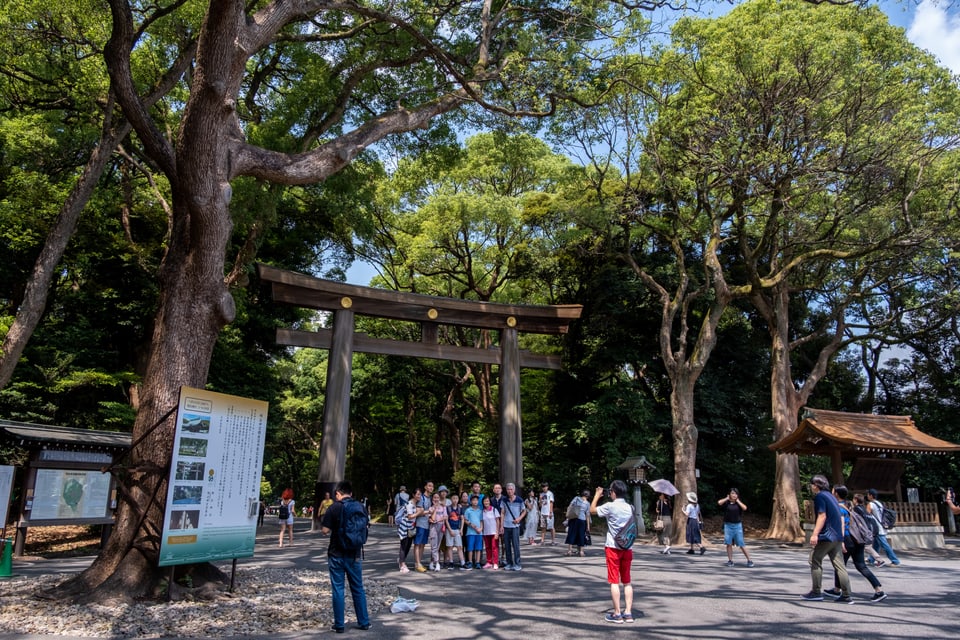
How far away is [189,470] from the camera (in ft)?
21.0

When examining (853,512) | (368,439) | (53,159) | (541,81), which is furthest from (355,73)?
(368,439)

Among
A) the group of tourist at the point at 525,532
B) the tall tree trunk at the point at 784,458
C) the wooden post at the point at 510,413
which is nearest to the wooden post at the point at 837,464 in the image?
the tall tree trunk at the point at 784,458

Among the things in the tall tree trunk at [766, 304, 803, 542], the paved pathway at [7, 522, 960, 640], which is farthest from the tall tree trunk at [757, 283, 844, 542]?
the paved pathway at [7, 522, 960, 640]

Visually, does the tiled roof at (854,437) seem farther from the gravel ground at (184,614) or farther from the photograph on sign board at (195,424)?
the photograph on sign board at (195,424)

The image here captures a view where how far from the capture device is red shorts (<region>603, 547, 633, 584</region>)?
19.8 feet

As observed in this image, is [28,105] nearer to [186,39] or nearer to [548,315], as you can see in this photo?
[186,39]

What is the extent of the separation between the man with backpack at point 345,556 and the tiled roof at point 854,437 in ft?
44.4

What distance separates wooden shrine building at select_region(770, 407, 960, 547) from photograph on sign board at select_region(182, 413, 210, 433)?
14368mm

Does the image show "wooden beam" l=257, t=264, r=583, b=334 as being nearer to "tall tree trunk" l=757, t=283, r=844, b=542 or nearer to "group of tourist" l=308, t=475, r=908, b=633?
"group of tourist" l=308, t=475, r=908, b=633

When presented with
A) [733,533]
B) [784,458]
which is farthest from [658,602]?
[784,458]

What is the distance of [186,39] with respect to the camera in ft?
40.6

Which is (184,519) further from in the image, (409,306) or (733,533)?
(409,306)

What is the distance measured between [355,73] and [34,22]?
576 centimetres

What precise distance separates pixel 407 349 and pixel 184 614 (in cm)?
1047
